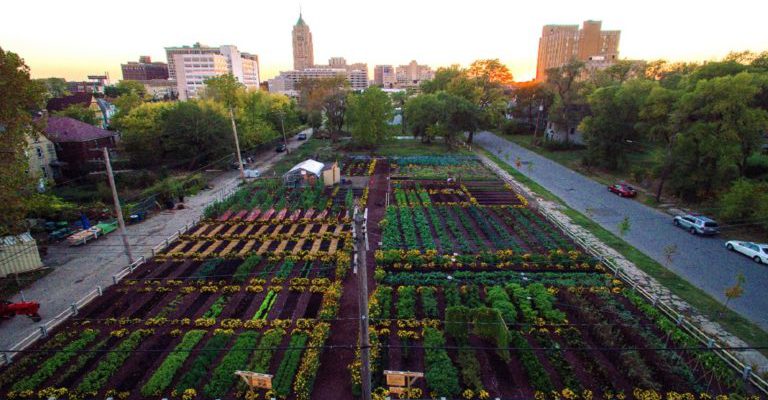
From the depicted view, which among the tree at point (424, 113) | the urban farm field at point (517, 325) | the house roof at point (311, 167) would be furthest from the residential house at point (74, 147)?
the tree at point (424, 113)

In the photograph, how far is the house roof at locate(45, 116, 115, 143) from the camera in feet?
138

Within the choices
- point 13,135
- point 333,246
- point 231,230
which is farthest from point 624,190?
point 13,135

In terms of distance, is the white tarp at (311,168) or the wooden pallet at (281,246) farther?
the white tarp at (311,168)

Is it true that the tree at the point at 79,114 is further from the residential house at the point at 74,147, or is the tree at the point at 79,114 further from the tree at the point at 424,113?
the tree at the point at 424,113

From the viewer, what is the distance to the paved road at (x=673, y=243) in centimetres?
1900

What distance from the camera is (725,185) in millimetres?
29875

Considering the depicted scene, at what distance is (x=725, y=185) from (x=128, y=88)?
447 feet

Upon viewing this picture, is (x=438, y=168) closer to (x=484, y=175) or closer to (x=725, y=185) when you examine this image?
(x=484, y=175)

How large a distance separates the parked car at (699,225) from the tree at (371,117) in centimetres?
3979

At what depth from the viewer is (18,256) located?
21.4 m

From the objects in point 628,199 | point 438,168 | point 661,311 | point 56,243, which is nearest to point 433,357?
point 661,311

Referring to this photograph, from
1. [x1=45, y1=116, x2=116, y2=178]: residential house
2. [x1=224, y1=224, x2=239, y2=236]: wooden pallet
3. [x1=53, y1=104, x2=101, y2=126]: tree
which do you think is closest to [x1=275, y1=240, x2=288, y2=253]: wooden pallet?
[x1=224, y1=224, x2=239, y2=236]: wooden pallet

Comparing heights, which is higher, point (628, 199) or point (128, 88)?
point (128, 88)

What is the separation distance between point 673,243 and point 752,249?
3.81 meters
